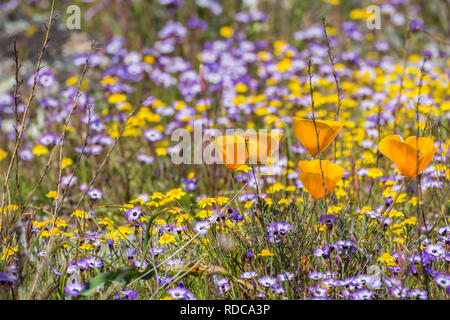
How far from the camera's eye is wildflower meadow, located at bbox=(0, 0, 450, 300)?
2.04 metres

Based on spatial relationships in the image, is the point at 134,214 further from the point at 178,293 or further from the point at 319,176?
the point at 319,176

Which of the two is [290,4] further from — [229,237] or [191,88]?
[229,237]

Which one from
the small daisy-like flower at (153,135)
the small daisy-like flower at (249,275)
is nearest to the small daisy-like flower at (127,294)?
the small daisy-like flower at (249,275)

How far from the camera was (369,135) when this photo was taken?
3637mm

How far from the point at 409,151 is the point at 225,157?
25.3 inches

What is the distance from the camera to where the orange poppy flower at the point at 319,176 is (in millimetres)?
1950

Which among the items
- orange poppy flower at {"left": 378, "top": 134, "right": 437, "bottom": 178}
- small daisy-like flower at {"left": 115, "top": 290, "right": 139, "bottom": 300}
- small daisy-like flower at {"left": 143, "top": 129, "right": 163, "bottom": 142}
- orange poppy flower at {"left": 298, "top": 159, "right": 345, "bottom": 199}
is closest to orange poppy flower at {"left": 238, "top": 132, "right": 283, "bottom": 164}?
orange poppy flower at {"left": 298, "top": 159, "right": 345, "bottom": 199}

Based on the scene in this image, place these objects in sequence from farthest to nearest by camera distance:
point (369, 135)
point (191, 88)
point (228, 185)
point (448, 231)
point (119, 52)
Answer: point (119, 52) < point (191, 88) < point (369, 135) < point (228, 185) < point (448, 231)

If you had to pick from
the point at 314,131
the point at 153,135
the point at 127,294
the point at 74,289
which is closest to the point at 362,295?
the point at 314,131

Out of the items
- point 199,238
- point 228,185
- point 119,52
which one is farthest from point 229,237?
point 119,52

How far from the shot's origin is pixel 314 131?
2037 mm

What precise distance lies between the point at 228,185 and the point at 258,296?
148cm

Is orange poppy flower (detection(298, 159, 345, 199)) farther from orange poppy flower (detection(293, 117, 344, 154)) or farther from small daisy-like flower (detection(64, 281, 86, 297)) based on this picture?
small daisy-like flower (detection(64, 281, 86, 297))

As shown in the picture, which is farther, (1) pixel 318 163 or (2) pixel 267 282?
(1) pixel 318 163
